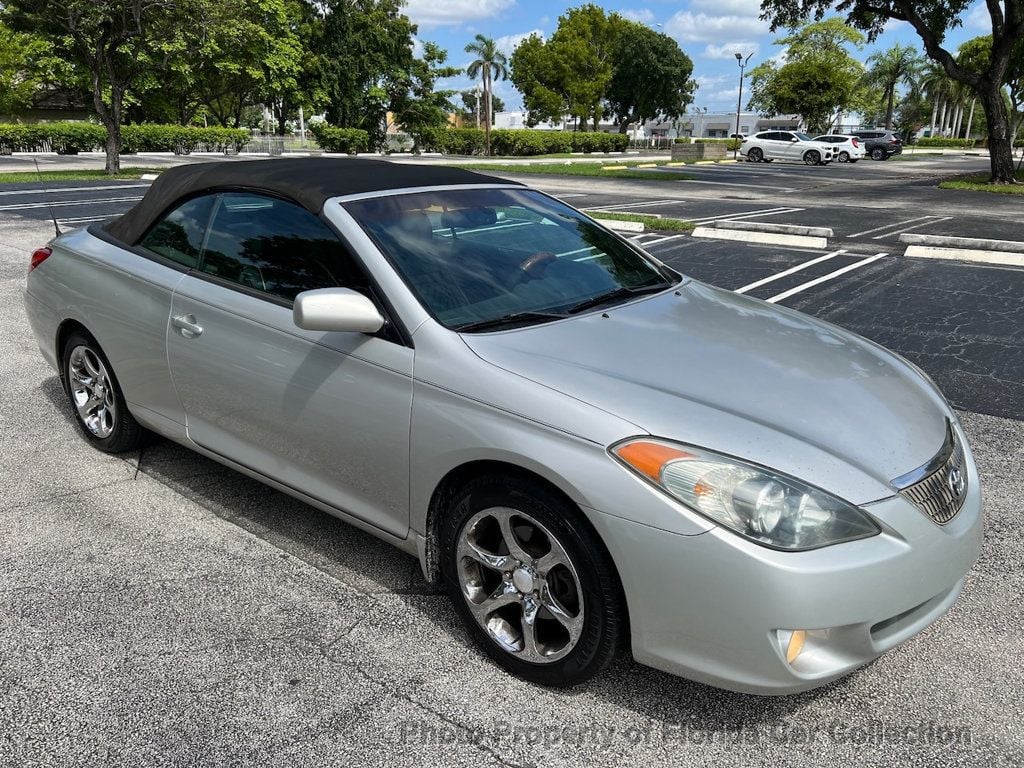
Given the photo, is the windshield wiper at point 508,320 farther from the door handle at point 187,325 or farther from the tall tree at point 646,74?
the tall tree at point 646,74

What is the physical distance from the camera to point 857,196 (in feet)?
71.9

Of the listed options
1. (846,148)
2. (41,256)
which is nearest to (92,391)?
(41,256)

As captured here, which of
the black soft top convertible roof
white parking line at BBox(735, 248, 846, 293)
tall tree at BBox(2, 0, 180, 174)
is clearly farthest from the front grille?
tall tree at BBox(2, 0, 180, 174)

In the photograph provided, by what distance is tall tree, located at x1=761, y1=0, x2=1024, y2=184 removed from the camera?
22.0m

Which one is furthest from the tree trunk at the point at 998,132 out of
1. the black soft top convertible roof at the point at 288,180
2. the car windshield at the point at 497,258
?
the black soft top convertible roof at the point at 288,180

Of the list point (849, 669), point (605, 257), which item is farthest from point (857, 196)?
point (849, 669)

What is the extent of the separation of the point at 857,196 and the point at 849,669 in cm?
2235

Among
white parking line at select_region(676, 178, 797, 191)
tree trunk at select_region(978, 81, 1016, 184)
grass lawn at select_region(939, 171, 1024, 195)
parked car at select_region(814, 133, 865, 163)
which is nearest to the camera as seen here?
grass lawn at select_region(939, 171, 1024, 195)

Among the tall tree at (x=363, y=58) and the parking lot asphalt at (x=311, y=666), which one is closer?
the parking lot asphalt at (x=311, y=666)

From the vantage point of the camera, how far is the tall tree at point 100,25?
2036cm

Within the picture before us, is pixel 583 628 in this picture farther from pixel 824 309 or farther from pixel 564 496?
pixel 824 309

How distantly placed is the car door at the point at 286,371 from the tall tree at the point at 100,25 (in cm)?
2112

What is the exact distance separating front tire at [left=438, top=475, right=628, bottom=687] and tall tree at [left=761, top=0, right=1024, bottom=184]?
25599 millimetres

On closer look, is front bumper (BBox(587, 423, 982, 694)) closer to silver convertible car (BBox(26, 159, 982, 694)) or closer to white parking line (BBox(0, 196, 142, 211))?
silver convertible car (BBox(26, 159, 982, 694))
